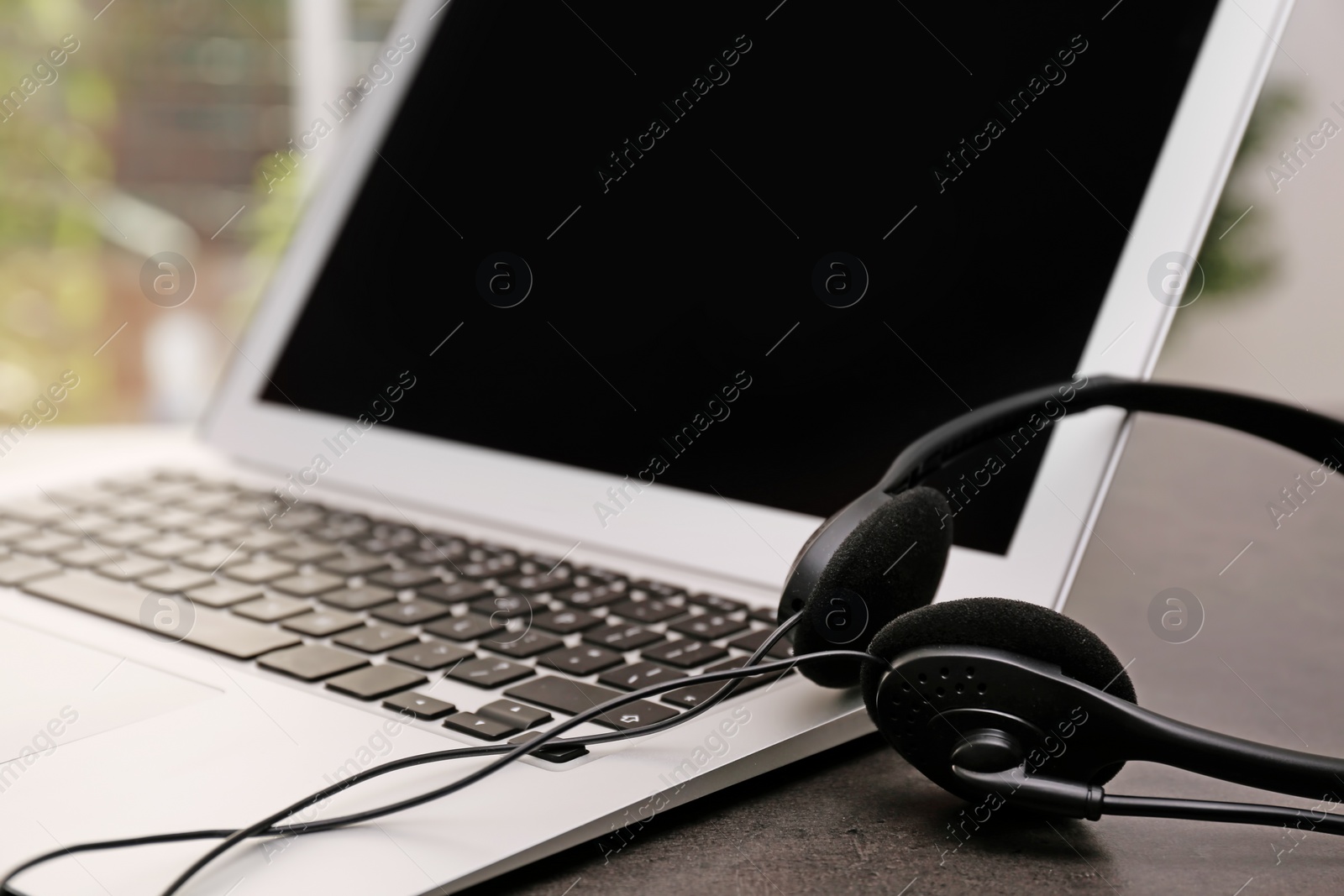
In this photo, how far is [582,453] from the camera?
750 mm

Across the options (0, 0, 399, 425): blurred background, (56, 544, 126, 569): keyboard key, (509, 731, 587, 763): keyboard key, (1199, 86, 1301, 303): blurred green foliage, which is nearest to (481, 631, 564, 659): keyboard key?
(509, 731, 587, 763): keyboard key

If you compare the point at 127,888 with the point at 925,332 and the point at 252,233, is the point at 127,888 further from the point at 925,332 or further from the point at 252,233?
the point at 252,233

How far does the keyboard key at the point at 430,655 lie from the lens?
501 mm

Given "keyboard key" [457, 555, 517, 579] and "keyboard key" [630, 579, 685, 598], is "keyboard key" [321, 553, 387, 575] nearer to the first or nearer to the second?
"keyboard key" [457, 555, 517, 579]

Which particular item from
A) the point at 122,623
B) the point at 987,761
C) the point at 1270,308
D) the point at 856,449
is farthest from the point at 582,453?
the point at 1270,308

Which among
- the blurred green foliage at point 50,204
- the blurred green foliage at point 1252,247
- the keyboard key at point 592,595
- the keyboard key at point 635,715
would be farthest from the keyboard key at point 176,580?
the blurred green foliage at point 50,204

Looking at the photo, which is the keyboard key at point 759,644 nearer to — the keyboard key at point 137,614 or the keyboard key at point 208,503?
the keyboard key at point 137,614

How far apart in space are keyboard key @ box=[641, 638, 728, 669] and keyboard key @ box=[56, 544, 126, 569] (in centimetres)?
39

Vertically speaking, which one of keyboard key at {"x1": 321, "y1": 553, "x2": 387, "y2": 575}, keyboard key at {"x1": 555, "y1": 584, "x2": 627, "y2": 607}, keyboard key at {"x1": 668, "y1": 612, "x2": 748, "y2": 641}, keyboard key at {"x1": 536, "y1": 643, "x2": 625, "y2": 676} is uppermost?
keyboard key at {"x1": 321, "y1": 553, "x2": 387, "y2": 575}

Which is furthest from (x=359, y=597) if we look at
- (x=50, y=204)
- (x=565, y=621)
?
(x=50, y=204)

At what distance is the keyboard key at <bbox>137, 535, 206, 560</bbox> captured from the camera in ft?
2.31

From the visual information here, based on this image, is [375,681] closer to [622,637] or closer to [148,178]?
[622,637]

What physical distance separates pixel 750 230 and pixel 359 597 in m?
0.34

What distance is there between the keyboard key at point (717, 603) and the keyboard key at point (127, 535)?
1.30 ft
